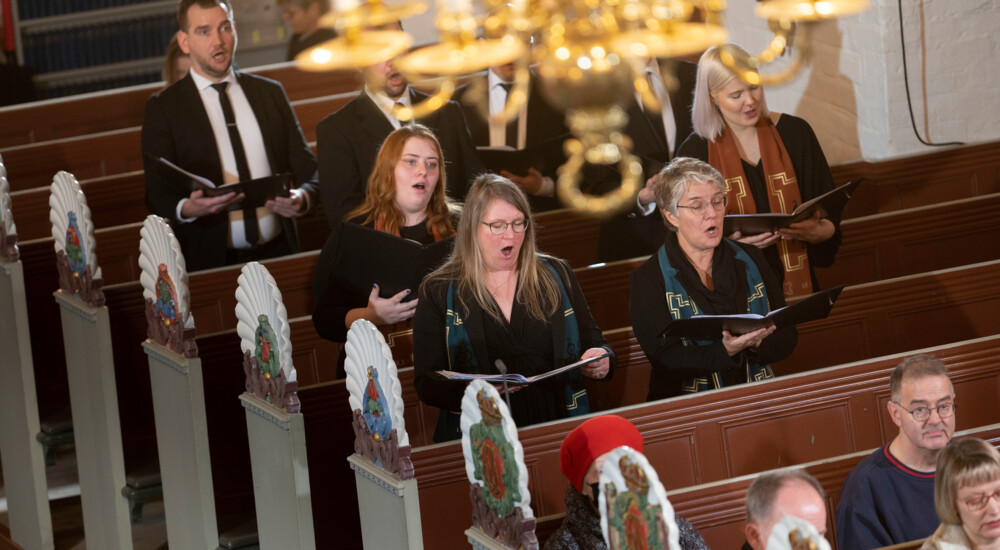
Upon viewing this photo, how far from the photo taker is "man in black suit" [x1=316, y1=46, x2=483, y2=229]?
484 cm

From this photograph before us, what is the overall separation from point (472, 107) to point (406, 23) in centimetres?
301

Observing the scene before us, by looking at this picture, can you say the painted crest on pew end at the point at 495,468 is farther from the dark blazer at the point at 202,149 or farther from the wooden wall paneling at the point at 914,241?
the wooden wall paneling at the point at 914,241

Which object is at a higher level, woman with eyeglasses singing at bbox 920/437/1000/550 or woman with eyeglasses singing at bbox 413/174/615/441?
woman with eyeglasses singing at bbox 413/174/615/441

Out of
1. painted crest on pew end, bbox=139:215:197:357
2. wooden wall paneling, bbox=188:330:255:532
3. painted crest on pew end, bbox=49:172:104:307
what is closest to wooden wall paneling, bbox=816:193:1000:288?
wooden wall paneling, bbox=188:330:255:532

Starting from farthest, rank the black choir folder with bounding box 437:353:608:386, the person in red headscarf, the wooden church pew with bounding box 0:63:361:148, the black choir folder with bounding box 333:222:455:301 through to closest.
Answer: the wooden church pew with bounding box 0:63:361:148, the black choir folder with bounding box 333:222:455:301, the black choir folder with bounding box 437:353:608:386, the person in red headscarf

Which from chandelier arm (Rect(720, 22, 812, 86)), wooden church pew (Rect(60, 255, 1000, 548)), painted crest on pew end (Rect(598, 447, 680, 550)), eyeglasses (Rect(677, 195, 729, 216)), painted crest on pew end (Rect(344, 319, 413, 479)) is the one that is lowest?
painted crest on pew end (Rect(598, 447, 680, 550))

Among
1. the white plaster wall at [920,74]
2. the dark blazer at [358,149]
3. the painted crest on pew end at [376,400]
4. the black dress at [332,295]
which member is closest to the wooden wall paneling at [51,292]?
the dark blazer at [358,149]

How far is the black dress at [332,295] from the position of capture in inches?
165

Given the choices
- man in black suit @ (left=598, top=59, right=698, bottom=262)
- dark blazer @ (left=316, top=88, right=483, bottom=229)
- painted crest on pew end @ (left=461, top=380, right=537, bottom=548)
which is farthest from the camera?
man in black suit @ (left=598, top=59, right=698, bottom=262)

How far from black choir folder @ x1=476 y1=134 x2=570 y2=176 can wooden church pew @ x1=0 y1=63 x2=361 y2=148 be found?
241 centimetres

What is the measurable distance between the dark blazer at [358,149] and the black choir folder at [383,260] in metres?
0.59

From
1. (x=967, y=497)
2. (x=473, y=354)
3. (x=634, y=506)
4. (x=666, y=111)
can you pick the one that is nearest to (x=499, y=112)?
(x=666, y=111)

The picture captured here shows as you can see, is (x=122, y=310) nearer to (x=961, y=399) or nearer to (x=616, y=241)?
(x=616, y=241)

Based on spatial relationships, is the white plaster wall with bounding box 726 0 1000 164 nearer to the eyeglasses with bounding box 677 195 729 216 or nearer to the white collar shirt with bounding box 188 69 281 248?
the eyeglasses with bounding box 677 195 729 216
